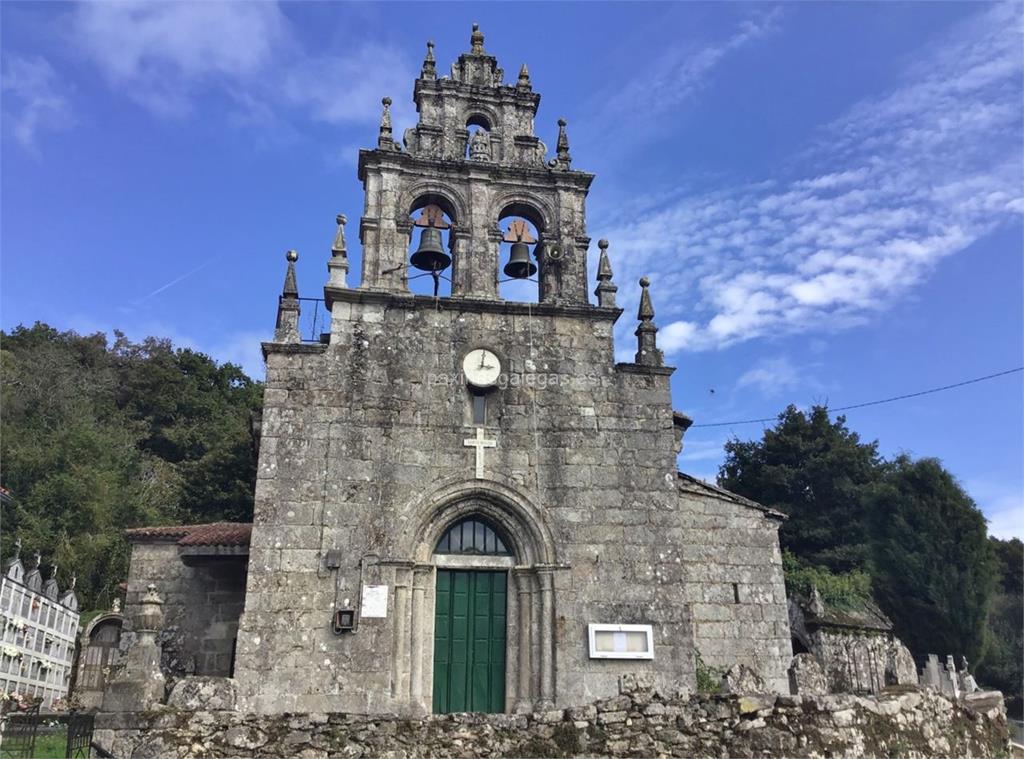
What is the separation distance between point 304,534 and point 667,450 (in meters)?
5.97

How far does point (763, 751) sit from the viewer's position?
839cm

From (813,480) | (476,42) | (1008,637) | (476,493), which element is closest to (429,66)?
(476,42)

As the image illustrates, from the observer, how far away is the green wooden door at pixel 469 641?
1237cm

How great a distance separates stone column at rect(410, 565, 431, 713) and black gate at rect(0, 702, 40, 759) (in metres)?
5.07

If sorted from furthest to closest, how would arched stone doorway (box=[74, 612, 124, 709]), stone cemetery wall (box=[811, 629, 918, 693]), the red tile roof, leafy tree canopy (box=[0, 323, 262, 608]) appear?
leafy tree canopy (box=[0, 323, 262, 608]), arched stone doorway (box=[74, 612, 124, 709]), stone cemetery wall (box=[811, 629, 918, 693]), the red tile roof

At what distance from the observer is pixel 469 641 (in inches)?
498

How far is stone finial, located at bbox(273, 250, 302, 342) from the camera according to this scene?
1329cm

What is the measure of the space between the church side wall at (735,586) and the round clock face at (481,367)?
3.88 m

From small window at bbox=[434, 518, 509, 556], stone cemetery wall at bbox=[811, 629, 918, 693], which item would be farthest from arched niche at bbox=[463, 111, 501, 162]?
stone cemetery wall at bbox=[811, 629, 918, 693]

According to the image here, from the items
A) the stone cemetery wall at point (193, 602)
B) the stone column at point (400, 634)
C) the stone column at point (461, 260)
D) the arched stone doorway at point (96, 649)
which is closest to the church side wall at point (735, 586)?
the stone column at point (400, 634)

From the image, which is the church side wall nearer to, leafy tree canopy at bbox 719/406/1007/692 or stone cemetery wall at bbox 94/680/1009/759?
stone cemetery wall at bbox 94/680/1009/759

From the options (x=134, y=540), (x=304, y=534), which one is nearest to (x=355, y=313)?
(x=304, y=534)

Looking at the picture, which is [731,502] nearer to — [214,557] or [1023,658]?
[214,557]

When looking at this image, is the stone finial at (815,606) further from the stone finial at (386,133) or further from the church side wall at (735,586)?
the stone finial at (386,133)
